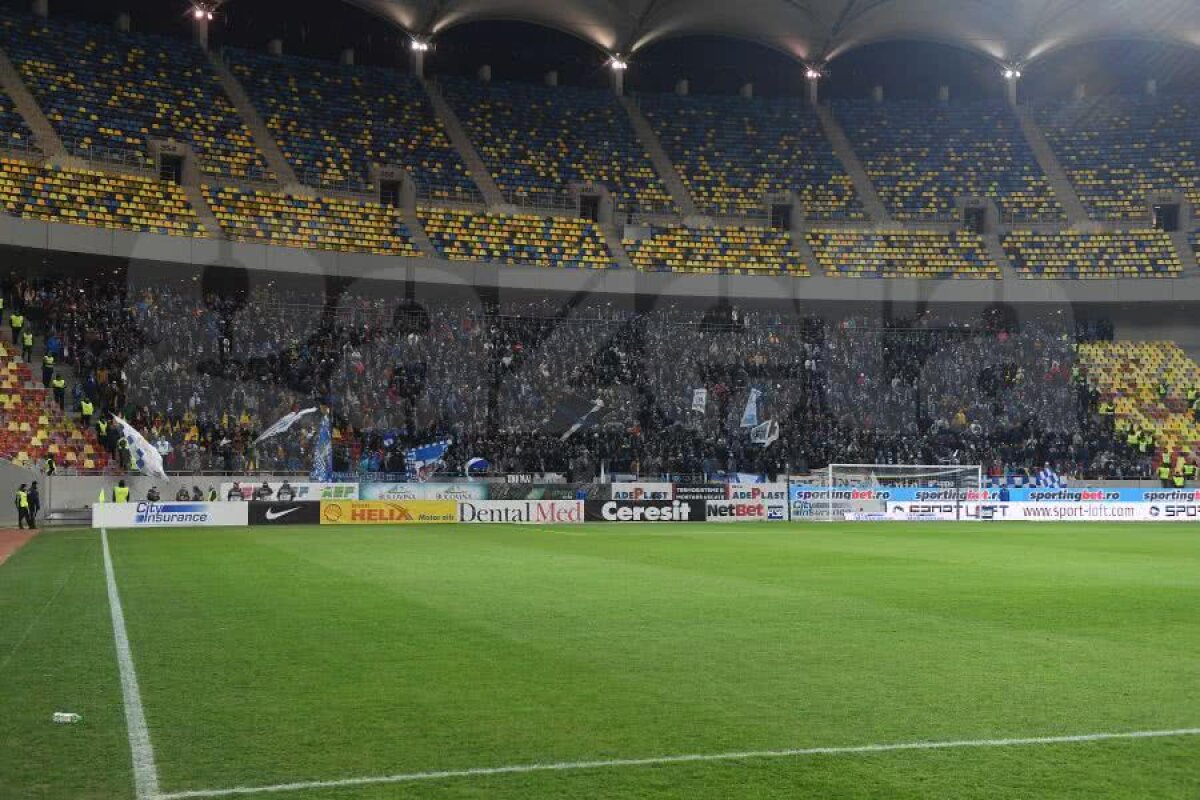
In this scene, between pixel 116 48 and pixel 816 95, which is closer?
pixel 116 48

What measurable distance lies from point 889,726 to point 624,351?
44.9 meters

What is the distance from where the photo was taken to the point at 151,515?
3703 centimetres

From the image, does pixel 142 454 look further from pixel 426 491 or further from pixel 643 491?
pixel 643 491

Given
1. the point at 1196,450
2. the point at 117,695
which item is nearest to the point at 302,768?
the point at 117,695

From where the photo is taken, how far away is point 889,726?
26.9 feet

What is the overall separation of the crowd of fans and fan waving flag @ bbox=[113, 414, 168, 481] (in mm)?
1135

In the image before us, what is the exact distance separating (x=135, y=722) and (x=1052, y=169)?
63011 mm

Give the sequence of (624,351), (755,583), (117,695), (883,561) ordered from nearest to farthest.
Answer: (117,695) → (755,583) → (883,561) → (624,351)

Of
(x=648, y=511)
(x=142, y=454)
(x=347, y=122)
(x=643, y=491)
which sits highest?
(x=347, y=122)

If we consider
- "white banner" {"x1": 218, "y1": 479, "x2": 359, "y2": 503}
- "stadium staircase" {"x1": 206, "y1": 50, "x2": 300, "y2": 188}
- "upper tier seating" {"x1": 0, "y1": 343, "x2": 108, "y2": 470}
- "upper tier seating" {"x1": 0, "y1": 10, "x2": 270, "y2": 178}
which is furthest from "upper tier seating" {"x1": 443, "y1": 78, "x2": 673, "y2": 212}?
"upper tier seating" {"x1": 0, "y1": 343, "x2": 108, "y2": 470}

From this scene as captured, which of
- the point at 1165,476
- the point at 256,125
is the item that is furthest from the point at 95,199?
the point at 1165,476

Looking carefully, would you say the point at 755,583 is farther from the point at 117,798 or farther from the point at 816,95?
the point at 816,95

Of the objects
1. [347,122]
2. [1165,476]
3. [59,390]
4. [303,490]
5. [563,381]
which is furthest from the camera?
A: [347,122]

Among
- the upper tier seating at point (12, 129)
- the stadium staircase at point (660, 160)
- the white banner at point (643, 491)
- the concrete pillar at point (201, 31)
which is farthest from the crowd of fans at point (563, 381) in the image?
the concrete pillar at point (201, 31)
